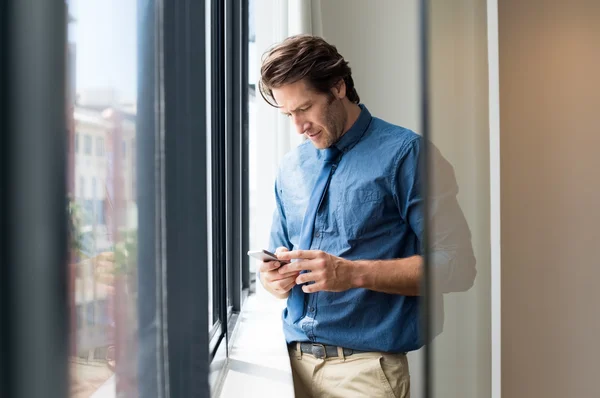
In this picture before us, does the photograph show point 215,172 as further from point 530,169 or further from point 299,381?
point 530,169

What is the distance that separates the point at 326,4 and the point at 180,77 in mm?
1392

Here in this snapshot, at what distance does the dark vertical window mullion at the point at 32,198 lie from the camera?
0.25m

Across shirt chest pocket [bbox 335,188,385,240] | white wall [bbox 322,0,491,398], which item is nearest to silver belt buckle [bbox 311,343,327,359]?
shirt chest pocket [bbox 335,188,385,240]

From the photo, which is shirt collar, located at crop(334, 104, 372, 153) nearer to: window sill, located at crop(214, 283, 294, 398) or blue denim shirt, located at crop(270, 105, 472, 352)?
blue denim shirt, located at crop(270, 105, 472, 352)

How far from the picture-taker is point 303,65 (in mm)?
1354

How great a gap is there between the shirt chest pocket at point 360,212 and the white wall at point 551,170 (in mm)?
1247

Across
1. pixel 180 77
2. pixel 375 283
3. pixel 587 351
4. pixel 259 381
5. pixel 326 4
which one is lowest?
pixel 587 351

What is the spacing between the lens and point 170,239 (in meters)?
0.63

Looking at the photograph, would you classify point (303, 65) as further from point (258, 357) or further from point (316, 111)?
point (258, 357)

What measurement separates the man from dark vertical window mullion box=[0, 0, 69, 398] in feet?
3.06

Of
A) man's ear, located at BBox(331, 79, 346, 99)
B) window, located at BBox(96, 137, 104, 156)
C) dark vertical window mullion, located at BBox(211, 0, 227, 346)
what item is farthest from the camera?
dark vertical window mullion, located at BBox(211, 0, 227, 346)

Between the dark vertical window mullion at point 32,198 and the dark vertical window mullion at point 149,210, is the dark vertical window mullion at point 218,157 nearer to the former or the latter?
the dark vertical window mullion at point 149,210

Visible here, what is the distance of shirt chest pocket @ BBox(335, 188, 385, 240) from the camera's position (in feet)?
4.13

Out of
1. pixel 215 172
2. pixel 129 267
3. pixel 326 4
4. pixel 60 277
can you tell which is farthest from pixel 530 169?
pixel 60 277
